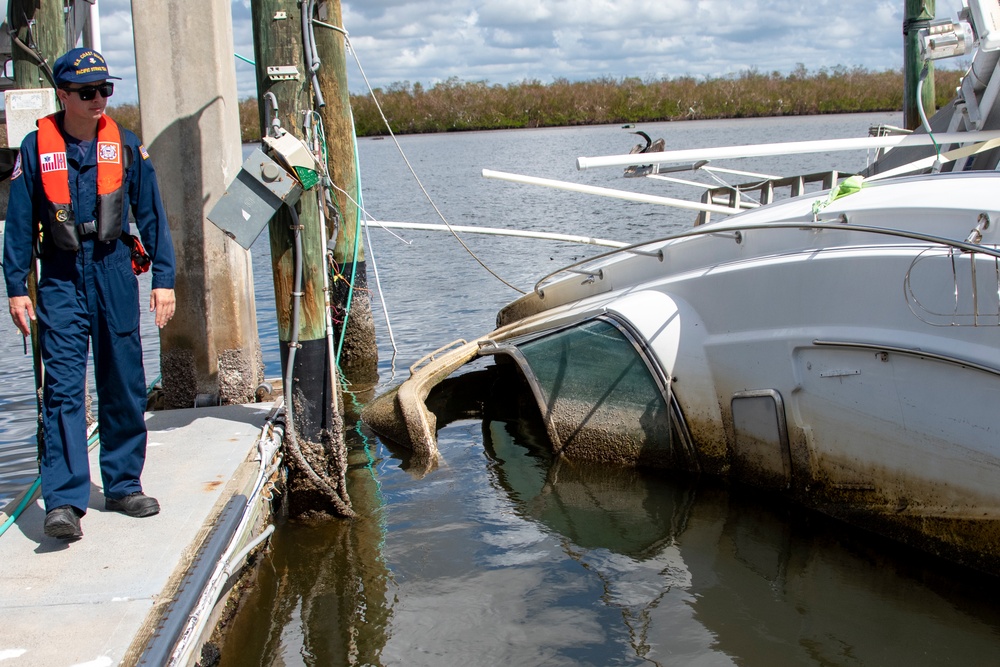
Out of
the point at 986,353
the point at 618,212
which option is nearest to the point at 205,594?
the point at 986,353

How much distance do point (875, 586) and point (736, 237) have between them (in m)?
2.10

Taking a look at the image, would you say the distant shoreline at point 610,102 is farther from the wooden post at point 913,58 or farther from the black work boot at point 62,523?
the black work boot at point 62,523

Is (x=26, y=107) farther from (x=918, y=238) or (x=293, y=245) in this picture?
(x=918, y=238)

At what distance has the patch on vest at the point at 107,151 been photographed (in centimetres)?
392

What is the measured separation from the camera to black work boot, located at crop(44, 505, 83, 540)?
12.4 feet

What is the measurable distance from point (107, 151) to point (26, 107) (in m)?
1.37

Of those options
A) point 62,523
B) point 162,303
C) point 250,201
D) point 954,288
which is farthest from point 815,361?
point 62,523

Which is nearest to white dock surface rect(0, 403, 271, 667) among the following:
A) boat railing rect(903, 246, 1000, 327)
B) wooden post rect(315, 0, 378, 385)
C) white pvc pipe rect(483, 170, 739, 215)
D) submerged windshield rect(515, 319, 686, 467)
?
submerged windshield rect(515, 319, 686, 467)

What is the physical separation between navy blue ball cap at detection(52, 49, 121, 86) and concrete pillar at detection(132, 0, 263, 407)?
2.05 metres

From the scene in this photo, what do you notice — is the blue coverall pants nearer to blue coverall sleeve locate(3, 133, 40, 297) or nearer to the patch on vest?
blue coverall sleeve locate(3, 133, 40, 297)

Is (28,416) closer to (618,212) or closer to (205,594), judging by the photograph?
(205,594)

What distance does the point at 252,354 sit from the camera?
6.15 meters

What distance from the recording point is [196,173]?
5.88 metres

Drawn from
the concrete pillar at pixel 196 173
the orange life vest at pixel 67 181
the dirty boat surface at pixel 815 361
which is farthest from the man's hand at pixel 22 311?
the dirty boat surface at pixel 815 361
